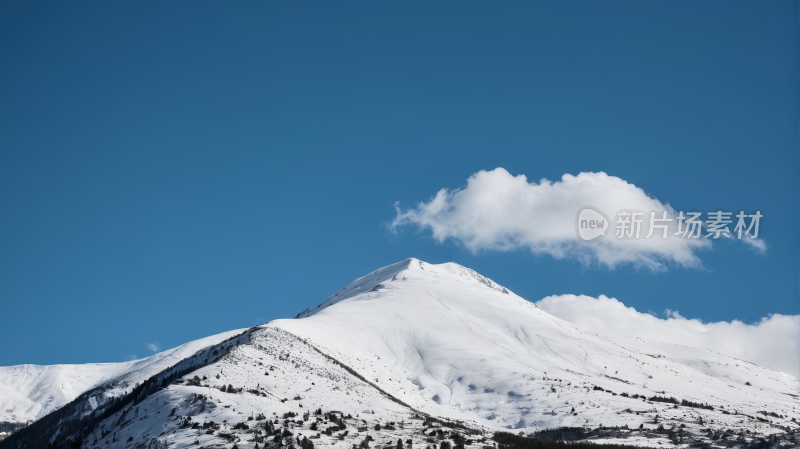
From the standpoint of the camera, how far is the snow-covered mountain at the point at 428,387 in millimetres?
44625

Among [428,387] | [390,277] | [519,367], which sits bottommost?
[428,387]

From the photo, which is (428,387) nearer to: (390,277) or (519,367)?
(519,367)

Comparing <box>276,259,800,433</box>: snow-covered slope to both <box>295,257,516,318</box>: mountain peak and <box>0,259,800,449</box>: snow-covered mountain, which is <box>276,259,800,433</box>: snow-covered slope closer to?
<box>0,259,800,449</box>: snow-covered mountain

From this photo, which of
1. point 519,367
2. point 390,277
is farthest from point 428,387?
point 390,277

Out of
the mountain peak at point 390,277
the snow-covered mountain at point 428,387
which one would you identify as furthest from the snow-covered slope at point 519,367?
the mountain peak at point 390,277

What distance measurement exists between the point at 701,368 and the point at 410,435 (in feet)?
276

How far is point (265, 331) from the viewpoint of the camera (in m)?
78.1

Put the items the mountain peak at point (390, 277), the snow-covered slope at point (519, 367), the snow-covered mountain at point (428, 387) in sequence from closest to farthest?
1. the snow-covered mountain at point (428, 387)
2. the snow-covered slope at point (519, 367)
3. the mountain peak at point (390, 277)

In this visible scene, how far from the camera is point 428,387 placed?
8219 centimetres

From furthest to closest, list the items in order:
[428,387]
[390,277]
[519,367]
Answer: [390,277] < [519,367] < [428,387]

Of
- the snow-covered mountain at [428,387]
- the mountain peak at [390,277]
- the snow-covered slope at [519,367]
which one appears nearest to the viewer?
the snow-covered mountain at [428,387]

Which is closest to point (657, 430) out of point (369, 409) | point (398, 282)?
point (369, 409)

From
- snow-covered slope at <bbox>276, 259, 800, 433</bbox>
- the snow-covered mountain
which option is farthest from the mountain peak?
snow-covered slope at <bbox>276, 259, 800, 433</bbox>

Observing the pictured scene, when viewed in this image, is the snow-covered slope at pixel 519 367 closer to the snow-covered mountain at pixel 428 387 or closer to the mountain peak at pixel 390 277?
the snow-covered mountain at pixel 428 387
